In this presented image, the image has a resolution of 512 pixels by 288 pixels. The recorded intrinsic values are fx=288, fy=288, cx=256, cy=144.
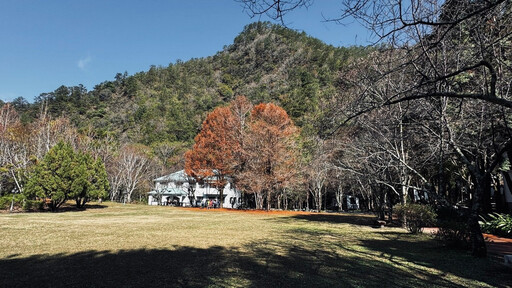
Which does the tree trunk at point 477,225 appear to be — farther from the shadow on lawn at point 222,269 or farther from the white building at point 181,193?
the white building at point 181,193

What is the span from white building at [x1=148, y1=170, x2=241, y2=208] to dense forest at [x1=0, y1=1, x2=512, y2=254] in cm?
260

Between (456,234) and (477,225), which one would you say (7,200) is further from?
(477,225)

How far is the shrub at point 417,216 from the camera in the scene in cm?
1135

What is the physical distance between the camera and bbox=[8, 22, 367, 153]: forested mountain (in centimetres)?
5659

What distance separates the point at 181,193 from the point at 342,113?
45589 mm

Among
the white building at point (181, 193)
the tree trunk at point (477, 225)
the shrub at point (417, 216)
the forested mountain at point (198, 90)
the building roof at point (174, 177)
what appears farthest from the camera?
the forested mountain at point (198, 90)

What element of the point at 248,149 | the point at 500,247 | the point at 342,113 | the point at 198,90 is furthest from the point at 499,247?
the point at 198,90

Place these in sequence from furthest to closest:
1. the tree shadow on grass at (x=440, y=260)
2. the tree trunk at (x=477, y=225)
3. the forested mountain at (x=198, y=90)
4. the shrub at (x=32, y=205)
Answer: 1. the forested mountain at (x=198, y=90)
2. the shrub at (x=32, y=205)
3. the tree trunk at (x=477, y=225)
4. the tree shadow on grass at (x=440, y=260)

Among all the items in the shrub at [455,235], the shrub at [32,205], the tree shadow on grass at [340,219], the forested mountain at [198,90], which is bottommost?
the tree shadow on grass at [340,219]

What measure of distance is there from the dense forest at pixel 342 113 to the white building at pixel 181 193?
2.60 metres

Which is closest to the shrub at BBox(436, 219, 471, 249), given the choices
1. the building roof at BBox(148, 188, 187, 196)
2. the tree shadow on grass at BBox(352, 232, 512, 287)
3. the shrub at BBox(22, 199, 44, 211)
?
the tree shadow on grass at BBox(352, 232, 512, 287)

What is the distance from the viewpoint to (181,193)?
47938 mm

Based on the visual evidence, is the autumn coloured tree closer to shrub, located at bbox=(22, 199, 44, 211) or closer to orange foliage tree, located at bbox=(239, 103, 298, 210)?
orange foliage tree, located at bbox=(239, 103, 298, 210)

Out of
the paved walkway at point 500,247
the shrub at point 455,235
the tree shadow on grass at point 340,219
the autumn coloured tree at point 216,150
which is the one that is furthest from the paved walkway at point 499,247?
the autumn coloured tree at point 216,150
